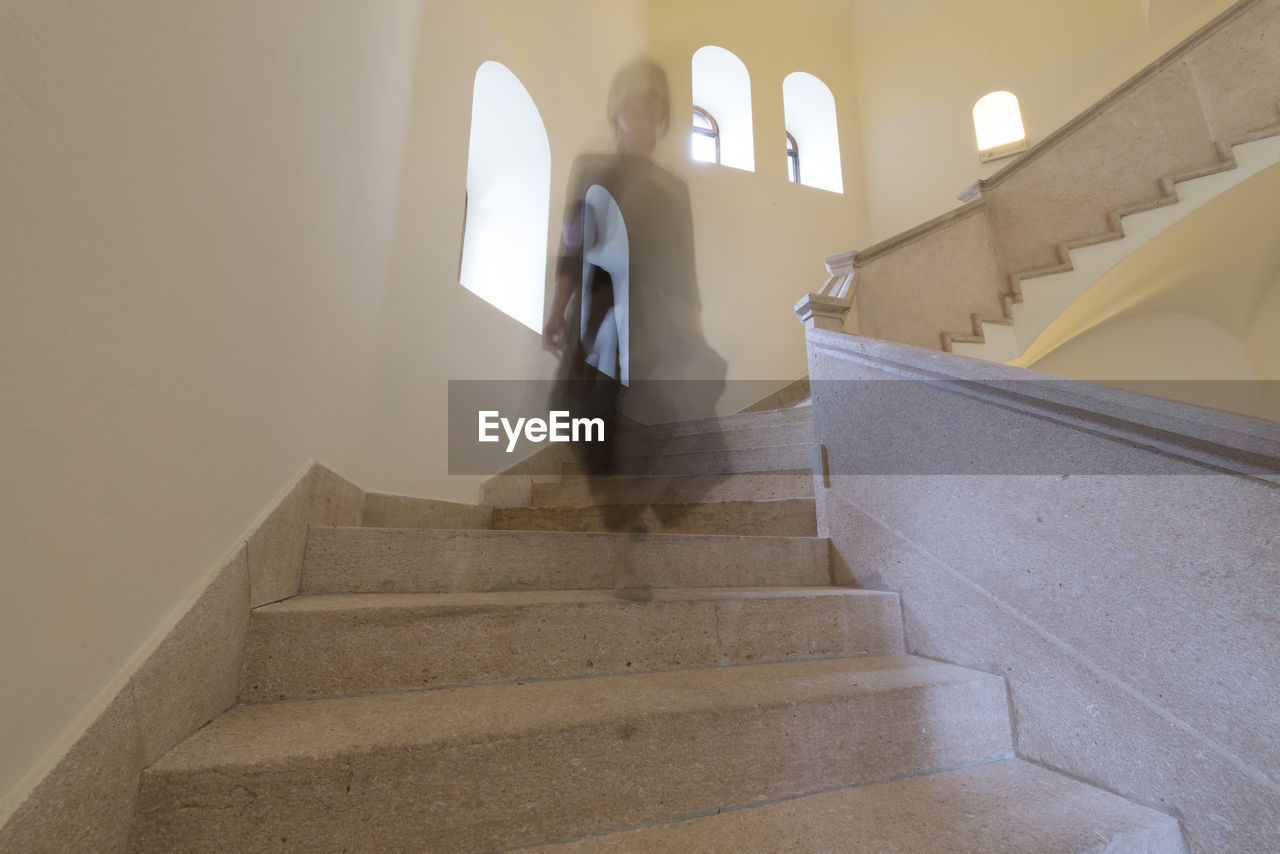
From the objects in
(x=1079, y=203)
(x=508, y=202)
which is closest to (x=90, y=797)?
(x=508, y=202)

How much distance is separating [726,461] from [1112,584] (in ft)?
6.11

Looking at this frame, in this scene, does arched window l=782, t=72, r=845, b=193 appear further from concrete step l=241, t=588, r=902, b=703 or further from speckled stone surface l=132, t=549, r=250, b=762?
speckled stone surface l=132, t=549, r=250, b=762

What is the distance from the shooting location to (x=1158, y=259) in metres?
4.25

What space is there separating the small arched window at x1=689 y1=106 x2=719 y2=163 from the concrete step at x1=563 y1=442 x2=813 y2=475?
413cm

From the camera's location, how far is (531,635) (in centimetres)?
135

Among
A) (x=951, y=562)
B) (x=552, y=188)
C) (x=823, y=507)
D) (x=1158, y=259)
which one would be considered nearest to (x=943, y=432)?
(x=951, y=562)

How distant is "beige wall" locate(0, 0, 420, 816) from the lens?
2.21 feet

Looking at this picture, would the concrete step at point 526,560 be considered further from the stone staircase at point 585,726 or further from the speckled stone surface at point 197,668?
the speckled stone surface at point 197,668

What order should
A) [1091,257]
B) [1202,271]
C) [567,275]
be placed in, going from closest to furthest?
[567,275] → [1091,257] → [1202,271]

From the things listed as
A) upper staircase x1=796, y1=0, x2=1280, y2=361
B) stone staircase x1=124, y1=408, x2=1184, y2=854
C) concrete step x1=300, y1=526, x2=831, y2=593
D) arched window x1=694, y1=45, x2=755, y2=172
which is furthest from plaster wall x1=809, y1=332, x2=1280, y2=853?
arched window x1=694, y1=45, x2=755, y2=172

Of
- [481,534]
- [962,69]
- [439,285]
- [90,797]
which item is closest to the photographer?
[90,797]

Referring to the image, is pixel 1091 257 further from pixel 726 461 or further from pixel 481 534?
pixel 481 534

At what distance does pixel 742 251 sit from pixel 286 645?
5.59 meters

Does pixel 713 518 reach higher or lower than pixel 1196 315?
lower
